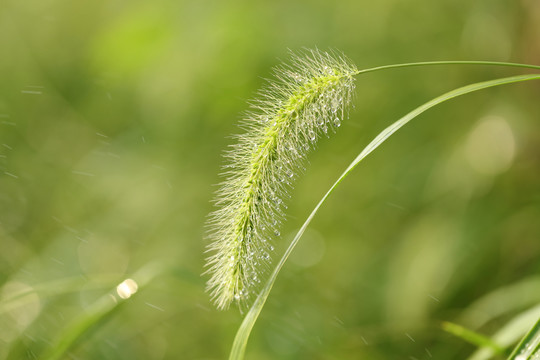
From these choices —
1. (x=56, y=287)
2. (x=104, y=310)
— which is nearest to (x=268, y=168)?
(x=104, y=310)

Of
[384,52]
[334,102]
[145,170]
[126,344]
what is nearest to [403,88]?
[384,52]

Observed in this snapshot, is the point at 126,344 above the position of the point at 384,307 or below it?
below

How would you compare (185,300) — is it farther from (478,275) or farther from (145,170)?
(478,275)

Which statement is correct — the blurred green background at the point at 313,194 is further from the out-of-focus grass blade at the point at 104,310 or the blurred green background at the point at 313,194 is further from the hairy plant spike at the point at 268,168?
the hairy plant spike at the point at 268,168

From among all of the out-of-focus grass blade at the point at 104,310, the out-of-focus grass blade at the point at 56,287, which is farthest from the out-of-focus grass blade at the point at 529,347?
the out-of-focus grass blade at the point at 56,287

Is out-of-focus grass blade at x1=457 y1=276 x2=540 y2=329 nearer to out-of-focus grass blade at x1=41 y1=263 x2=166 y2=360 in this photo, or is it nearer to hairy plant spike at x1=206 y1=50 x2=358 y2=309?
out-of-focus grass blade at x1=41 y1=263 x2=166 y2=360

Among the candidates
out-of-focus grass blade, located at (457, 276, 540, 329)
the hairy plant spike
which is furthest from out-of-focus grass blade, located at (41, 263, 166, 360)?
out-of-focus grass blade, located at (457, 276, 540, 329)
